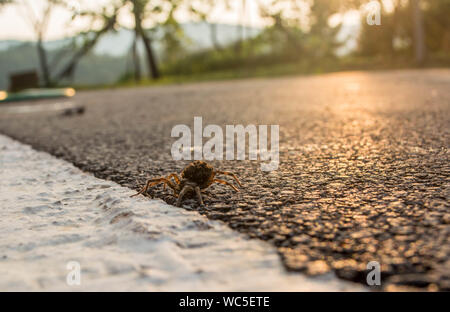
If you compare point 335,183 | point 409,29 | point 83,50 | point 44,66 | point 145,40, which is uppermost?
point 409,29

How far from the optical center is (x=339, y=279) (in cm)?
141

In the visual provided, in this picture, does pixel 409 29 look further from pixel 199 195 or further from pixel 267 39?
pixel 199 195

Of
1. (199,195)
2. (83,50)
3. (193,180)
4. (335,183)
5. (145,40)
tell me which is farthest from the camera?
(83,50)

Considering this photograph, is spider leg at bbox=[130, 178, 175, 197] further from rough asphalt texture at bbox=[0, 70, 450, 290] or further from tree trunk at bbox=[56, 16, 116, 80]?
tree trunk at bbox=[56, 16, 116, 80]

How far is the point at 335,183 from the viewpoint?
2.44 m

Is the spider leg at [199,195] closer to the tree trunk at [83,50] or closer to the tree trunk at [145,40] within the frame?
the tree trunk at [145,40]

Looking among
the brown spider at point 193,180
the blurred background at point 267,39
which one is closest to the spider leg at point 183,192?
the brown spider at point 193,180

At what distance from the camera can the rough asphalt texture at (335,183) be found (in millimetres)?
1547

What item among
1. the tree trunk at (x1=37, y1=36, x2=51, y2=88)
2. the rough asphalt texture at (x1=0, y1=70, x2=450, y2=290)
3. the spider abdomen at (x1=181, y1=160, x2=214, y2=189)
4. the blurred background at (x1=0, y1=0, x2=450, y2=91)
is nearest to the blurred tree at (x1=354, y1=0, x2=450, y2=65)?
the blurred background at (x1=0, y1=0, x2=450, y2=91)

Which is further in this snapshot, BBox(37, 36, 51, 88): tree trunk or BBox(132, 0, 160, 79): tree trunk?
BBox(37, 36, 51, 88): tree trunk

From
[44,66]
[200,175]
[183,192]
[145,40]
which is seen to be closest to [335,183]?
[200,175]

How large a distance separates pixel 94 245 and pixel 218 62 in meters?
26.4

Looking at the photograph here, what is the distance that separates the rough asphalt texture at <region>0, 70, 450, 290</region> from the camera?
155cm

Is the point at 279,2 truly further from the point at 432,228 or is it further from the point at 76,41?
the point at 432,228
